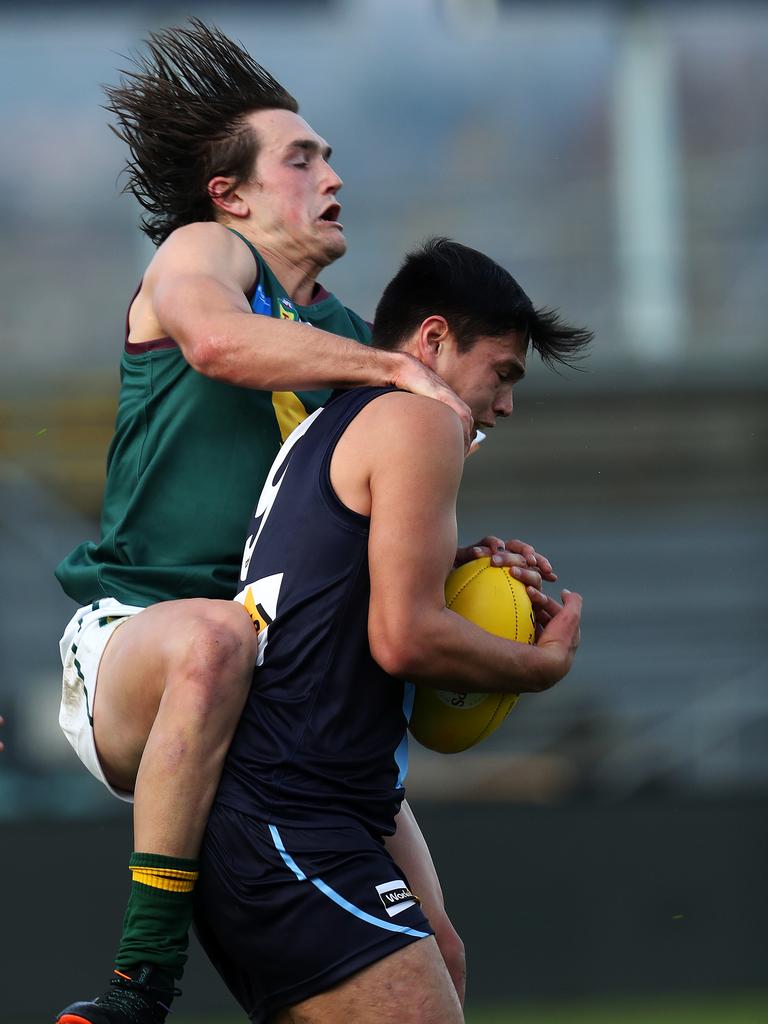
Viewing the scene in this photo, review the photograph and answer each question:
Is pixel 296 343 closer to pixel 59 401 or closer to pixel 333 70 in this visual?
pixel 59 401

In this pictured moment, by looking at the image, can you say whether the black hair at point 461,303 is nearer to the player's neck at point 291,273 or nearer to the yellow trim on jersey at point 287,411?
the yellow trim on jersey at point 287,411

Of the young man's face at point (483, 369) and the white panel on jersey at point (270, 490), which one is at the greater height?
the young man's face at point (483, 369)

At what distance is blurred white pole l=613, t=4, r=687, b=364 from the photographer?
15.2 meters

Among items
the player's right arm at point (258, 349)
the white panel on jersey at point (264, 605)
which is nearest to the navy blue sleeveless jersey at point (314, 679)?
the white panel on jersey at point (264, 605)

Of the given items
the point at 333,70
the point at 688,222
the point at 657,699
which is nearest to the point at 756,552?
the point at 657,699

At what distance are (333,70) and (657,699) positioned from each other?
951 cm

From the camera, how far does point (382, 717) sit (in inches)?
120

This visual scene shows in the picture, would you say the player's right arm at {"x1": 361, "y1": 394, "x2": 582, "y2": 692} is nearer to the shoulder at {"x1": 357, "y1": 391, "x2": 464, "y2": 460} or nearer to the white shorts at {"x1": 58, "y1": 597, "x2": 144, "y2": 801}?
the shoulder at {"x1": 357, "y1": 391, "x2": 464, "y2": 460}

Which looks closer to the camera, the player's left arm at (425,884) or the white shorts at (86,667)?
the white shorts at (86,667)

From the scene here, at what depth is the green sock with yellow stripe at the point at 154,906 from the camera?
2.92 m

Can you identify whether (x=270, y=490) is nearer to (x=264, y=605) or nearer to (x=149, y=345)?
(x=264, y=605)

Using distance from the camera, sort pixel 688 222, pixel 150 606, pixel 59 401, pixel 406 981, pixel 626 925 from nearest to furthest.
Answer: pixel 406 981 → pixel 150 606 → pixel 626 925 → pixel 59 401 → pixel 688 222

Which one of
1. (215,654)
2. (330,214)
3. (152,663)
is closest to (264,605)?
(215,654)

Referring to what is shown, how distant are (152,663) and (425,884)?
91 centimetres
